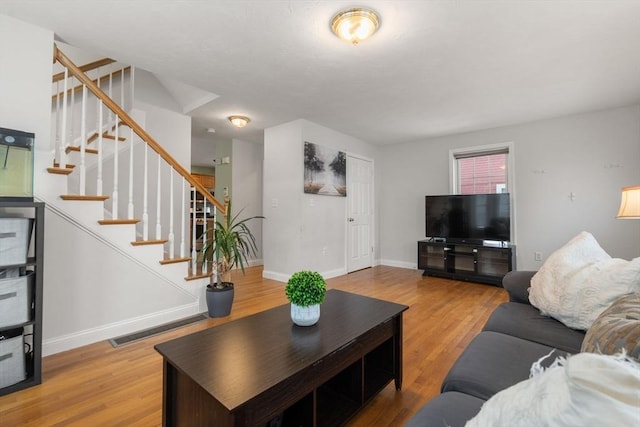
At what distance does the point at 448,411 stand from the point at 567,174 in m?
4.52

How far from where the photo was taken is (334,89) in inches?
126

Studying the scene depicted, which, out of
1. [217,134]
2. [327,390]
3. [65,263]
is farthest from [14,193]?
[217,134]

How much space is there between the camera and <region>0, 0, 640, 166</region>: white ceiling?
1.94 metres

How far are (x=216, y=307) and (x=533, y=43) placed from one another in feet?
11.9

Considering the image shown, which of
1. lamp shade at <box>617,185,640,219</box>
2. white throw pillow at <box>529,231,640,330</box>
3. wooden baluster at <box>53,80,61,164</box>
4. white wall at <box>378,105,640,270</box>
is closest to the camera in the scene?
white throw pillow at <box>529,231,640,330</box>

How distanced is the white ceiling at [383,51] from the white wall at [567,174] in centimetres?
32

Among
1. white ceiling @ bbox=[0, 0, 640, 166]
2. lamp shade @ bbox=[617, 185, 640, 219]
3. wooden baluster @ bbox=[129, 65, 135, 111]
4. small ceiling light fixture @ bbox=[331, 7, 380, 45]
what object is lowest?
lamp shade @ bbox=[617, 185, 640, 219]

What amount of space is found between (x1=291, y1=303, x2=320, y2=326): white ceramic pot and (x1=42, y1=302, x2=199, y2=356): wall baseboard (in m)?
1.85

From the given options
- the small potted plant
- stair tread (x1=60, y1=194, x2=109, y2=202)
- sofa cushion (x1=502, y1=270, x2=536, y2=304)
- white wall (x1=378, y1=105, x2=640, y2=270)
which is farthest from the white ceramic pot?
white wall (x1=378, y1=105, x2=640, y2=270)

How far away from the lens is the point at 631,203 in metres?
2.40

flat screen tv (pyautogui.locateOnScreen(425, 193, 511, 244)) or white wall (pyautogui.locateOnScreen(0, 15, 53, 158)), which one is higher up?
white wall (pyautogui.locateOnScreen(0, 15, 53, 158))

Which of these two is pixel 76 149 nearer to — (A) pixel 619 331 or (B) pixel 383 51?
(B) pixel 383 51

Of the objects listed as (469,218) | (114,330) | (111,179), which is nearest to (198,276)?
(114,330)

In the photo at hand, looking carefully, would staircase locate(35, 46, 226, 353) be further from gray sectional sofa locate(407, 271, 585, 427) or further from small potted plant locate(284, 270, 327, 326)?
gray sectional sofa locate(407, 271, 585, 427)
